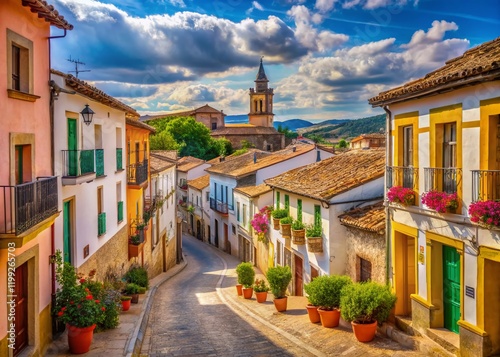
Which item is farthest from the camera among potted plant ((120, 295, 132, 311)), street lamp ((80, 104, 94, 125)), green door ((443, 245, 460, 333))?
potted plant ((120, 295, 132, 311))

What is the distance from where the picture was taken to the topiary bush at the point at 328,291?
1497 cm

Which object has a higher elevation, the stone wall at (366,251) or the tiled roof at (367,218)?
the tiled roof at (367,218)

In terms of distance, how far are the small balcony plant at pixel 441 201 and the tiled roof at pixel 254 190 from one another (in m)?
19.4

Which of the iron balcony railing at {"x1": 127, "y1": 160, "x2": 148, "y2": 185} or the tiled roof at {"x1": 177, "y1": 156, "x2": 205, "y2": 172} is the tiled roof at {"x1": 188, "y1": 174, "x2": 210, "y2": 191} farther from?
the iron balcony railing at {"x1": 127, "y1": 160, "x2": 148, "y2": 185}

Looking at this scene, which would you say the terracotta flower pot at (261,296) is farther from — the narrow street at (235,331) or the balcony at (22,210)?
the balcony at (22,210)

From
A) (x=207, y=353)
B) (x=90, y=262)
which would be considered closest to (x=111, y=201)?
(x=90, y=262)

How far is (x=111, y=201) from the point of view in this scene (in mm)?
18672

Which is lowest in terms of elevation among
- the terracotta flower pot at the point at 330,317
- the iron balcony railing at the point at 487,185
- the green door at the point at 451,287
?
the terracotta flower pot at the point at 330,317

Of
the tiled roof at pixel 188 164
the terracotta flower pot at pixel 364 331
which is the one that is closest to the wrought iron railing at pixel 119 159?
the terracotta flower pot at pixel 364 331

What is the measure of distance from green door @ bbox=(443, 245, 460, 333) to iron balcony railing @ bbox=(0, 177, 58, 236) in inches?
357

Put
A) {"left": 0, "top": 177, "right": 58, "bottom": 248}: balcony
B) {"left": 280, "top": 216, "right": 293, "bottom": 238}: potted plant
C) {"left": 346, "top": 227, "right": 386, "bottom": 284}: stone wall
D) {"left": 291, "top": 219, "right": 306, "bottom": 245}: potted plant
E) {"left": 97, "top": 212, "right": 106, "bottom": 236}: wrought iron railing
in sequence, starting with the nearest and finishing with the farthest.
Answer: {"left": 0, "top": 177, "right": 58, "bottom": 248}: balcony, {"left": 346, "top": 227, "right": 386, "bottom": 284}: stone wall, {"left": 97, "top": 212, "right": 106, "bottom": 236}: wrought iron railing, {"left": 291, "top": 219, "right": 306, "bottom": 245}: potted plant, {"left": 280, "top": 216, "right": 293, "bottom": 238}: potted plant

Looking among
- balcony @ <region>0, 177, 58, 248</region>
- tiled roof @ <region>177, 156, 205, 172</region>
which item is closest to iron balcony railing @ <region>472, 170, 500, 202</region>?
balcony @ <region>0, 177, 58, 248</region>

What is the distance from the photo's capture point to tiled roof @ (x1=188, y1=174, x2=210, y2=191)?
50.1 metres

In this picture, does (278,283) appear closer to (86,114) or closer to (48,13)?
(86,114)
